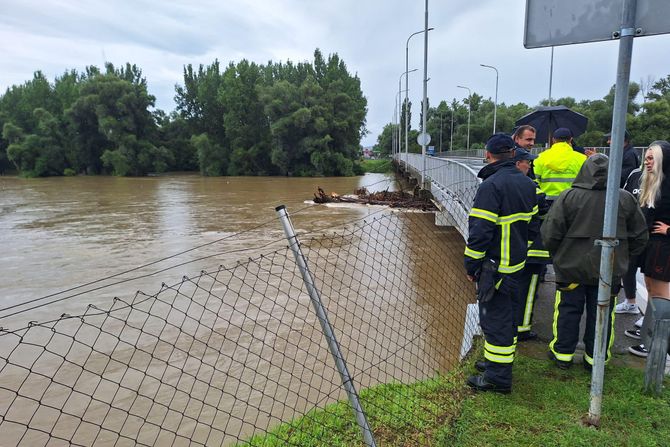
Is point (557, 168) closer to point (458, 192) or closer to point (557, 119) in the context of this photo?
point (557, 119)

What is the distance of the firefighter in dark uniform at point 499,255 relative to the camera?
302 centimetres

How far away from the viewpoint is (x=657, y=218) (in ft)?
11.5

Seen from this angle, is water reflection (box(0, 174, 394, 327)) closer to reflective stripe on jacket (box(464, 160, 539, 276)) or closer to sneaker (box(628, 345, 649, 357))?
reflective stripe on jacket (box(464, 160, 539, 276))

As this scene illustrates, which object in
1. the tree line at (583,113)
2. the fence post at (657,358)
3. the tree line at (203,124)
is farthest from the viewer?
the tree line at (203,124)

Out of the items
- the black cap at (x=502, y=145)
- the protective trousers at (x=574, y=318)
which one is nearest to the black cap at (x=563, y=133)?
the black cap at (x=502, y=145)

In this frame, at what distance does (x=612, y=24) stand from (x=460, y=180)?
741 cm

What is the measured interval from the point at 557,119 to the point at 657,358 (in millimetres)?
4566

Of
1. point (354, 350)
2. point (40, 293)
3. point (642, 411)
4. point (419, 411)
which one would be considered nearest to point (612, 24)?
point (642, 411)

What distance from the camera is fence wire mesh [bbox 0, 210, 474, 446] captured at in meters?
3.26

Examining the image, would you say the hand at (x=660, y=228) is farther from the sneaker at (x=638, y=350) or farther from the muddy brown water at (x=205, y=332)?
the muddy brown water at (x=205, y=332)

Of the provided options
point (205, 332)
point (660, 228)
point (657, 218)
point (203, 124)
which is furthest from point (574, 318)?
point (203, 124)

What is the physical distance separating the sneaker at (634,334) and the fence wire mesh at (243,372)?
135 centimetres

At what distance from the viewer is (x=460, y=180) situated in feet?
31.2

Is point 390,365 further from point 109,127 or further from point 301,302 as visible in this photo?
point 109,127
